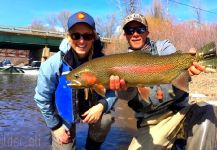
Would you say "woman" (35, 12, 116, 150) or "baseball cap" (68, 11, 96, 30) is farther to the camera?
"woman" (35, 12, 116, 150)

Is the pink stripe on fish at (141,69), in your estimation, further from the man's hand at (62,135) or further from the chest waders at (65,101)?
the man's hand at (62,135)

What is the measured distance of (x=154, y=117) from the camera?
5.00 m

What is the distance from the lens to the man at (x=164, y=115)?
460 centimetres

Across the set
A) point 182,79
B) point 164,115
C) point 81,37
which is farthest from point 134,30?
point 164,115

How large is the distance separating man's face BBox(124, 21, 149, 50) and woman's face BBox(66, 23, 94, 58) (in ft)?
1.60

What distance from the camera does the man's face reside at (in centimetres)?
488

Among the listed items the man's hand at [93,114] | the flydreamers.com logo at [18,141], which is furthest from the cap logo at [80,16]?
the flydreamers.com logo at [18,141]

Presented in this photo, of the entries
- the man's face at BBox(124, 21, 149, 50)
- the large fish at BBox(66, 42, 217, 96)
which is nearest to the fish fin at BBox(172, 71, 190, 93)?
the large fish at BBox(66, 42, 217, 96)

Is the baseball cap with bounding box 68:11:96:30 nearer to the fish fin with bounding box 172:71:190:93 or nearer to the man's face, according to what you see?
the man's face

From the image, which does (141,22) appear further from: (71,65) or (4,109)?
(4,109)

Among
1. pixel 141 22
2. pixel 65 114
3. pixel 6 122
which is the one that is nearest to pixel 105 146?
pixel 65 114

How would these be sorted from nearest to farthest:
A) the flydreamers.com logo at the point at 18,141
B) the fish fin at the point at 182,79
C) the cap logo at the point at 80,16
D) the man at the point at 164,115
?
the fish fin at the point at 182,79 < the man at the point at 164,115 < the cap logo at the point at 80,16 < the flydreamers.com logo at the point at 18,141

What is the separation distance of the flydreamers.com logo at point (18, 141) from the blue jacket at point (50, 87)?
1.09 m

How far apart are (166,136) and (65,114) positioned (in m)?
1.37
